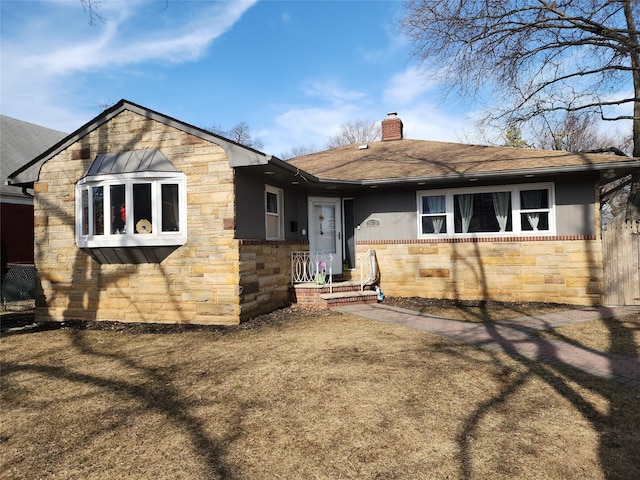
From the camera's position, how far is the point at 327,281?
420 inches

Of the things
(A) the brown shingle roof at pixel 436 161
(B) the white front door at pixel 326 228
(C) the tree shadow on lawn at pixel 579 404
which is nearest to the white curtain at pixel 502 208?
(A) the brown shingle roof at pixel 436 161

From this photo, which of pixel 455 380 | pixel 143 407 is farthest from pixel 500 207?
pixel 143 407

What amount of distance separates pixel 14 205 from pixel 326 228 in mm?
12323

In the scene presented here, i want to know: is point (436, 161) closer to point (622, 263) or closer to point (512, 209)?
point (512, 209)

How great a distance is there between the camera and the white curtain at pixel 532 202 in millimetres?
9742

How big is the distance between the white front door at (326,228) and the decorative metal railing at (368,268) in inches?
30.3

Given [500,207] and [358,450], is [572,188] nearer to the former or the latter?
[500,207]

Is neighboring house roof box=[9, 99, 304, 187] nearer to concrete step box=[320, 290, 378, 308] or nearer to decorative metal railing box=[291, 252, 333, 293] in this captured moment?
decorative metal railing box=[291, 252, 333, 293]

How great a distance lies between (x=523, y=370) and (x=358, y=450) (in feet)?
8.91

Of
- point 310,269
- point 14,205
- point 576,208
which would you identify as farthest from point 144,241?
Answer: point 14,205

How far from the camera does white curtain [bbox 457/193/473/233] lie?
1029 cm

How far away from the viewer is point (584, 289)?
9.19 m

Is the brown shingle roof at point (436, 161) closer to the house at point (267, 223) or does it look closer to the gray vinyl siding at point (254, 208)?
the house at point (267, 223)

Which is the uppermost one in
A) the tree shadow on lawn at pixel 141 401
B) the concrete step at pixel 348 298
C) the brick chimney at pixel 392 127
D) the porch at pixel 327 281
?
the brick chimney at pixel 392 127
